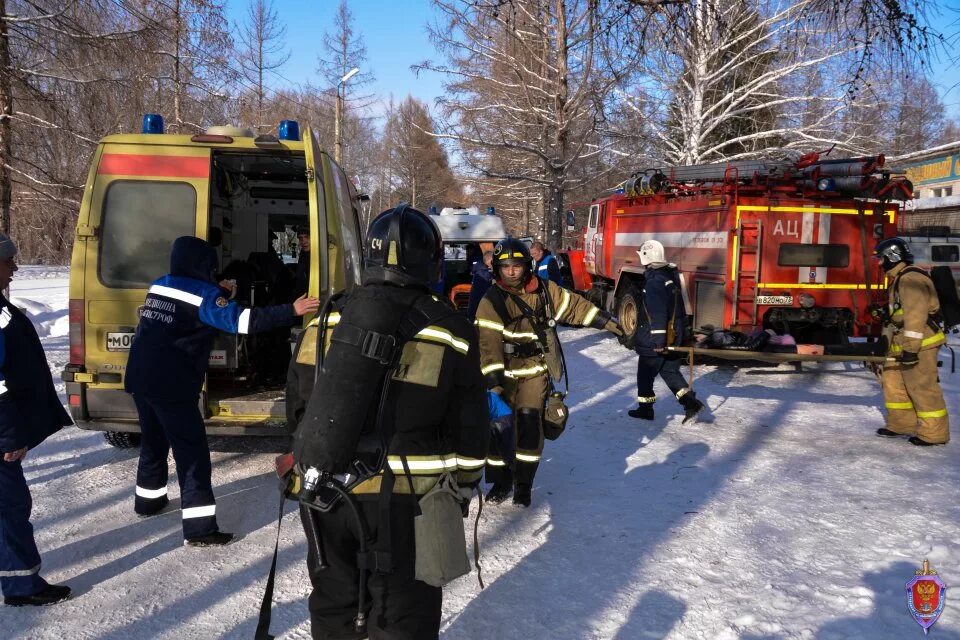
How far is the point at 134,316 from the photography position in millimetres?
4914

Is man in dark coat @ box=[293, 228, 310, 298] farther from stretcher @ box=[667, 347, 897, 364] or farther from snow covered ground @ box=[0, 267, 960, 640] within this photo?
stretcher @ box=[667, 347, 897, 364]

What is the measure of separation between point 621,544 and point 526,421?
3.32 feet

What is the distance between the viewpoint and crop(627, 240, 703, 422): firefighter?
686cm

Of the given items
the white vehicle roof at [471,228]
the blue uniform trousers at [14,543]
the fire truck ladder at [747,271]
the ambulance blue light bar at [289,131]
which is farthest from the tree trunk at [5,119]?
the fire truck ladder at [747,271]

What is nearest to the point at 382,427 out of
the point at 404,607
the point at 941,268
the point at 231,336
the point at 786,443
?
the point at 404,607

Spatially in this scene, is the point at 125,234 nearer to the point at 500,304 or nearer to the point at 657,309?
the point at 500,304

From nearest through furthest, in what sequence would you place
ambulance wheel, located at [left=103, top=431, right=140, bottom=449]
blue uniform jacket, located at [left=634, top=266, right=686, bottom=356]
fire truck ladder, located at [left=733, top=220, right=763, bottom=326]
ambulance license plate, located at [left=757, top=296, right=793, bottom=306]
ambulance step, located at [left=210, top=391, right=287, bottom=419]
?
ambulance step, located at [left=210, top=391, right=287, bottom=419]
ambulance wheel, located at [left=103, top=431, right=140, bottom=449]
blue uniform jacket, located at [left=634, top=266, right=686, bottom=356]
fire truck ladder, located at [left=733, top=220, right=763, bottom=326]
ambulance license plate, located at [left=757, top=296, right=793, bottom=306]

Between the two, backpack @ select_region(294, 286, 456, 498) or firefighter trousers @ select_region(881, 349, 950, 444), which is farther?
firefighter trousers @ select_region(881, 349, 950, 444)

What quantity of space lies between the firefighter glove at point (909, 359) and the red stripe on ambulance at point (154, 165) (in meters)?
6.13

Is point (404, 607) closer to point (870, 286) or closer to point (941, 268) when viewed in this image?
point (941, 268)

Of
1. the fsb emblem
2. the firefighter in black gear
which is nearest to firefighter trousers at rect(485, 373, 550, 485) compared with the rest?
the fsb emblem

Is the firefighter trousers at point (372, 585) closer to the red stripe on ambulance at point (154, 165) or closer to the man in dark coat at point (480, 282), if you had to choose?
the red stripe on ambulance at point (154, 165)

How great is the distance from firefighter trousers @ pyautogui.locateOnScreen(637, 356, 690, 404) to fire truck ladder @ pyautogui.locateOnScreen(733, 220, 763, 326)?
2.17m

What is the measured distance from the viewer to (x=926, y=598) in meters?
3.30
